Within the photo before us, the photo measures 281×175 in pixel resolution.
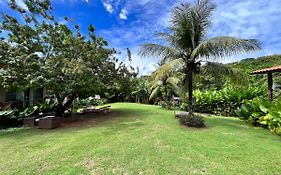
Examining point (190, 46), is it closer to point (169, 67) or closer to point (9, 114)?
point (169, 67)

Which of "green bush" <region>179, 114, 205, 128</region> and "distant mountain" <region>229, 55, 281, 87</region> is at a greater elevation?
"distant mountain" <region>229, 55, 281, 87</region>

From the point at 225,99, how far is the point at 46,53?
11285 millimetres

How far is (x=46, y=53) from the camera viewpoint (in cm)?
1112

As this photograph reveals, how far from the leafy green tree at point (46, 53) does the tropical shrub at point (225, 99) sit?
7.95 metres

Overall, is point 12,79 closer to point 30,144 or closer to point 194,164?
point 30,144

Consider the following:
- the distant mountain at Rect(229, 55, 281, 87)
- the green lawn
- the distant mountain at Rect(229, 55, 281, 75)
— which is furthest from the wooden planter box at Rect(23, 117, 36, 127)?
the distant mountain at Rect(229, 55, 281, 75)

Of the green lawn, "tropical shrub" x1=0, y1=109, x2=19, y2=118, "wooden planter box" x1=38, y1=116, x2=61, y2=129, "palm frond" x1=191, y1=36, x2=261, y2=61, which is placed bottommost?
the green lawn

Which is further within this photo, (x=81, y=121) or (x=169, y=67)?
(x=81, y=121)

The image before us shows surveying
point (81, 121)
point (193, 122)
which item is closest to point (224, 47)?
point (193, 122)

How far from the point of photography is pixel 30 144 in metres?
6.53

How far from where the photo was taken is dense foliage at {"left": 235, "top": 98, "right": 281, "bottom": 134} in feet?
25.2

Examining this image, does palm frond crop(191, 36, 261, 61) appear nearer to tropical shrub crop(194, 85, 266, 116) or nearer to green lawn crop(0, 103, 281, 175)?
green lawn crop(0, 103, 281, 175)

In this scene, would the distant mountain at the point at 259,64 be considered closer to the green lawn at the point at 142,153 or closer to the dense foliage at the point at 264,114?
the dense foliage at the point at 264,114

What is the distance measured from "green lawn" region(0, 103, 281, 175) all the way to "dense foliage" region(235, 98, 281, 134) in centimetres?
82
